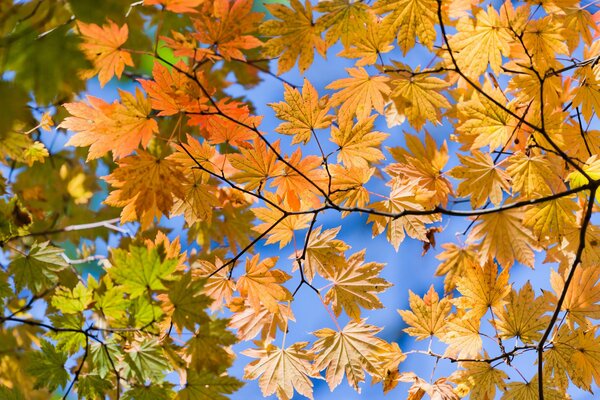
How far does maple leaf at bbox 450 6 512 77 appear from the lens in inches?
49.9

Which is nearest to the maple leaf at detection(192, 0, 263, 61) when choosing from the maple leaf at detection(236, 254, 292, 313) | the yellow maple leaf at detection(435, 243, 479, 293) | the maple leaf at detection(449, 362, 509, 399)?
the maple leaf at detection(236, 254, 292, 313)

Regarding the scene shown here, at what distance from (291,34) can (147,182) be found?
0.46 metres

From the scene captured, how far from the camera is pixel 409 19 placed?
1.12 metres

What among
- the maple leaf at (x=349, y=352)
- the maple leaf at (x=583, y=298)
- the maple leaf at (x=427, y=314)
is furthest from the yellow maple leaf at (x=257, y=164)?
the maple leaf at (x=583, y=298)

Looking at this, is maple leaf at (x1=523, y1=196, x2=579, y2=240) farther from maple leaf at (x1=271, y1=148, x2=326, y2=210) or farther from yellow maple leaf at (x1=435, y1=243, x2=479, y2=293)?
maple leaf at (x1=271, y1=148, x2=326, y2=210)

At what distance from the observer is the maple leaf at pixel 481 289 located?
50.6 inches

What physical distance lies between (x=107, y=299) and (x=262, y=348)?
18.2 inches

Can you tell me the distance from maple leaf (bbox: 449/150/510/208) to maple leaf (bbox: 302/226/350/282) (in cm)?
32

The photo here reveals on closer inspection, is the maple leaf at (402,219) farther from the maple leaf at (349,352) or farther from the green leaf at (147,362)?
the green leaf at (147,362)

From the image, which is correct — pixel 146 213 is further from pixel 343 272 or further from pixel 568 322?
pixel 568 322

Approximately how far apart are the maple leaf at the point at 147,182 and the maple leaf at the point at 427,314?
67cm

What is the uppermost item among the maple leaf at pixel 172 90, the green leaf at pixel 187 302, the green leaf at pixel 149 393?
the maple leaf at pixel 172 90

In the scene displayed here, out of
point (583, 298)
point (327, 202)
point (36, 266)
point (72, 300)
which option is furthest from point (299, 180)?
point (583, 298)

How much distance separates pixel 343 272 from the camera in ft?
4.15
